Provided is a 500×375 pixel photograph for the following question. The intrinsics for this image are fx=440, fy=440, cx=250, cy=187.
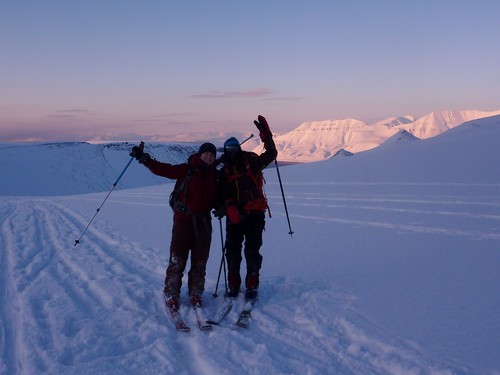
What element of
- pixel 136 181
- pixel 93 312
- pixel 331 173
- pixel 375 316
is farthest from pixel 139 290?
pixel 136 181

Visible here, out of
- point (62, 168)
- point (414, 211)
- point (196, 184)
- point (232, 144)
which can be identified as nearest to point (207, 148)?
point (232, 144)

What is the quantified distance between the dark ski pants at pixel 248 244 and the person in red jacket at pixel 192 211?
32 cm

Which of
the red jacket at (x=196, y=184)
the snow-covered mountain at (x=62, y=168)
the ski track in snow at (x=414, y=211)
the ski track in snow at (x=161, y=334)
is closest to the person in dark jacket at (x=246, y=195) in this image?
the red jacket at (x=196, y=184)

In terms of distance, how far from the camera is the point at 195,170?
17.3 feet

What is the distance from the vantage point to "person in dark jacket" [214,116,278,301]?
17.7 ft

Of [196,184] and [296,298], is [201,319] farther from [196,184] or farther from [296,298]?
[196,184]

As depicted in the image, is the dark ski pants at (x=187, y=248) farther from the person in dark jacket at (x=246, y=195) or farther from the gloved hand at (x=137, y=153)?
the gloved hand at (x=137, y=153)

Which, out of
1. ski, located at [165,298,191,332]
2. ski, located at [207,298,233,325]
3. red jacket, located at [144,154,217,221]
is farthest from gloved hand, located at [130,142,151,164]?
ski, located at [207,298,233,325]

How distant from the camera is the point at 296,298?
549 centimetres

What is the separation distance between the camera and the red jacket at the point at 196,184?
208 inches

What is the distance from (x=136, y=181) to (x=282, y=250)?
434ft

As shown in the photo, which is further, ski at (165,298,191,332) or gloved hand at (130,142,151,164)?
gloved hand at (130,142,151,164)

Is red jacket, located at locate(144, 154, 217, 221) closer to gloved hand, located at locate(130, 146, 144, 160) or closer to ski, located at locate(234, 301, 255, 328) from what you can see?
gloved hand, located at locate(130, 146, 144, 160)

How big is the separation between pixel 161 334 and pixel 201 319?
20.6 inches
